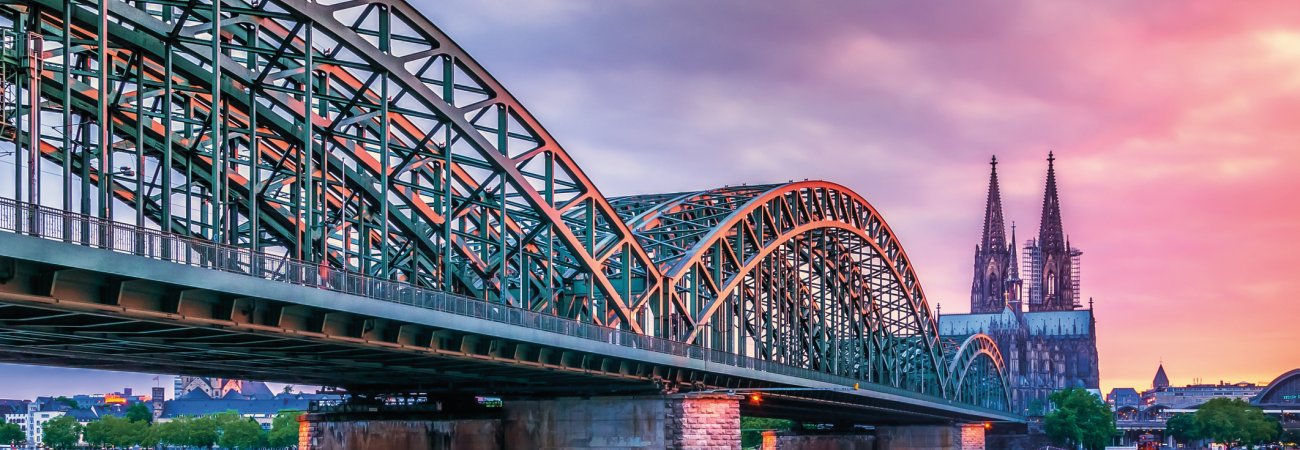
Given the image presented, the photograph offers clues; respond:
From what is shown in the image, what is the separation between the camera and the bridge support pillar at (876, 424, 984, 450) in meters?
145

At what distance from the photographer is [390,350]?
53.9 meters

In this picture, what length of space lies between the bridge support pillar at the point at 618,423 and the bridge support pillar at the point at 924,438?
68.9 m

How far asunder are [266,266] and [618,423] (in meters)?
31.8

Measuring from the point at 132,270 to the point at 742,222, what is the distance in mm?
58302

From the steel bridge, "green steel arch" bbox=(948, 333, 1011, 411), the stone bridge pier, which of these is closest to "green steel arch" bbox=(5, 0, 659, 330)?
the steel bridge

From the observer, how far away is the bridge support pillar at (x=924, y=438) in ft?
475

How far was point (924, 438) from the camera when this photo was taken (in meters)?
148

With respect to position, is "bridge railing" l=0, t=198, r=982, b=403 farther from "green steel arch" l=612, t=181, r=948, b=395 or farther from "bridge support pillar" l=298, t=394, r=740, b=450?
"green steel arch" l=612, t=181, r=948, b=395

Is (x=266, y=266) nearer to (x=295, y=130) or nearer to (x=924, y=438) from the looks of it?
(x=295, y=130)

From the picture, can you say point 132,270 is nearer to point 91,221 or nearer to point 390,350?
point 91,221

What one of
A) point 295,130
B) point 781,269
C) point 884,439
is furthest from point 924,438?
point 295,130

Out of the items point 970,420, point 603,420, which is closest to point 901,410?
point 970,420

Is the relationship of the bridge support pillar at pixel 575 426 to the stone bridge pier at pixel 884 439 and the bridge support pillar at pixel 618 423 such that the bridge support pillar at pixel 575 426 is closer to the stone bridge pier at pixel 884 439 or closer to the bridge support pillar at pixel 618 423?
the bridge support pillar at pixel 618 423

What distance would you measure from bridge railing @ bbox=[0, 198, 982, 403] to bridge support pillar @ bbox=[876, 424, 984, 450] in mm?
73435
